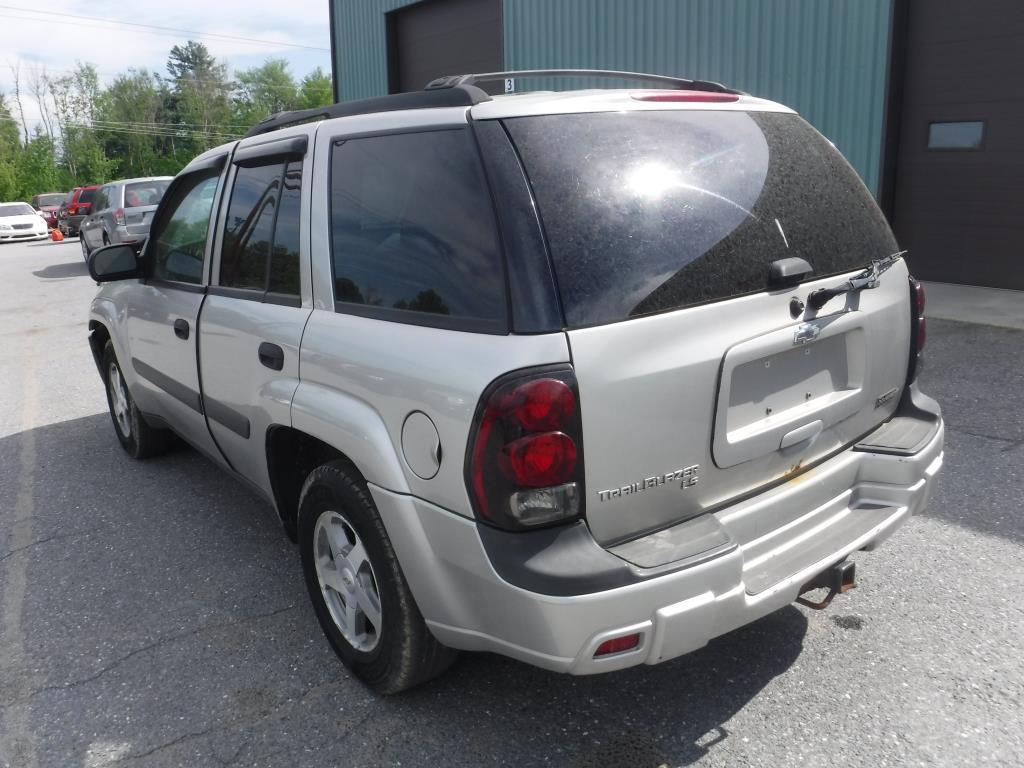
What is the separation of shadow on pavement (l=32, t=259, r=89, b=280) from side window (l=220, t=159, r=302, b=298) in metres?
15.4

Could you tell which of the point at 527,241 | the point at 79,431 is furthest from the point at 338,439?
the point at 79,431

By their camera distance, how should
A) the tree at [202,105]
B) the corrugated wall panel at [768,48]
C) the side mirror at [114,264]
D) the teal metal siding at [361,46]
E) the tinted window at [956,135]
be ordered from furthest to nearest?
the tree at [202,105] → the teal metal siding at [361,46] → the corrugated wall panel at [768,48] → the tinted window at [956,135] → the side mirror at [114,264]

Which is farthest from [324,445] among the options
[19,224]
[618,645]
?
[19,224]

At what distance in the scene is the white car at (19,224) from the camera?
99.6ft

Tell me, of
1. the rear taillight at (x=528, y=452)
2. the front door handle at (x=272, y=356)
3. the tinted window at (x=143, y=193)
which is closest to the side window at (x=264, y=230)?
the front door handle at (x=272, y=356)

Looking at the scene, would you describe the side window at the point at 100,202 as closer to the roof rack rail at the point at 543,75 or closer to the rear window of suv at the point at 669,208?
the roof rack rail at the point at 543,75

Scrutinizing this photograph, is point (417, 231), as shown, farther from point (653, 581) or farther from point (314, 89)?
point (314, 89)

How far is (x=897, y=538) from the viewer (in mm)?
3781

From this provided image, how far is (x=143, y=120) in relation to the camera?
7925cm

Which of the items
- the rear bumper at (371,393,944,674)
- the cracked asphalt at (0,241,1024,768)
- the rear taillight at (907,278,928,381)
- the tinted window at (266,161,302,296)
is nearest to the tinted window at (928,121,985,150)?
the cracked asphalt at (0,241,1024,768)

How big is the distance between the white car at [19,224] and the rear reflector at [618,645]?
110ft

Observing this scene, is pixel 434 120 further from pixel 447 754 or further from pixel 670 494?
pixel 447 754

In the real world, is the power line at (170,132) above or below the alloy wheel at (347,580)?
above

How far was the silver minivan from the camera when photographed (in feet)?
50.4
